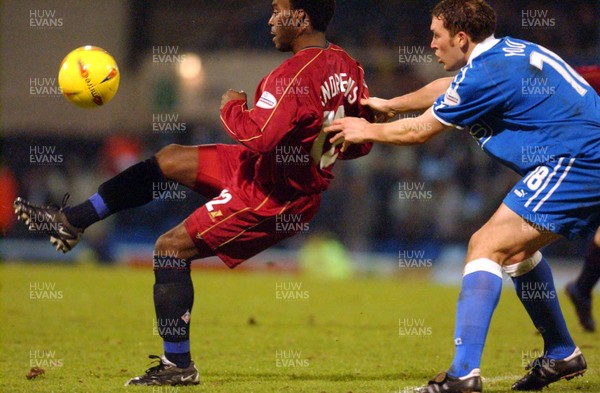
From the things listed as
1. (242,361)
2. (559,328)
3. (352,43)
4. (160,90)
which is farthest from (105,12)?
(559,328)

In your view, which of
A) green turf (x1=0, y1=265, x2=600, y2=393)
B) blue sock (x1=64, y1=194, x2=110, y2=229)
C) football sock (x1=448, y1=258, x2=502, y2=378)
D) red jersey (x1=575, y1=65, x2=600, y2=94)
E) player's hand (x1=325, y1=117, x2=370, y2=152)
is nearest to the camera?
football sock (x1=448, y1=258, x2=502, y2=378)

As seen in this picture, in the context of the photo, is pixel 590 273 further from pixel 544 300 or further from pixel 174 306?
pixel 174 306

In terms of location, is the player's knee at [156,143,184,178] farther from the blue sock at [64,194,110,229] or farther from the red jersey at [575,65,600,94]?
the red jersey at [575,65,600,94]

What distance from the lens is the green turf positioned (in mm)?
5996

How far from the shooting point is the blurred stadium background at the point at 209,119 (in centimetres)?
1709

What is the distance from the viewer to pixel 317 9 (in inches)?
229

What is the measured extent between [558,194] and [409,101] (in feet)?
4.41

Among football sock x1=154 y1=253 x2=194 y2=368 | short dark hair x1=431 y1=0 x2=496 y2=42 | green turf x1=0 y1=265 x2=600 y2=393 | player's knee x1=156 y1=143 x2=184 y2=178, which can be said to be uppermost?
short dark hair x1=431 y1=0 x2=496 y2=42

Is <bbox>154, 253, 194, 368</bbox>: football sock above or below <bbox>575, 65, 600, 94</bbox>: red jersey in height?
below

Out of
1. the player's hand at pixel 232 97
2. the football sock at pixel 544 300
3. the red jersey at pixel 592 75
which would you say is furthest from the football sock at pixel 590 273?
the player's hand at pixel 232 97

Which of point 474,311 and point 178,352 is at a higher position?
point 474,311

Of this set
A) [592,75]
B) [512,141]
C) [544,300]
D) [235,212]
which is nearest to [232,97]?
[235,212]

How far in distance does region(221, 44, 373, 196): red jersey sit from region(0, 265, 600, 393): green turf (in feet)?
4.35

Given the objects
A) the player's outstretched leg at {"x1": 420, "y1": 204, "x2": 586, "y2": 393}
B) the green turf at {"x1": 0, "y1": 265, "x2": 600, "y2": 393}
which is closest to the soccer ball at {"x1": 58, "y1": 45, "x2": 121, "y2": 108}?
the green turf at {"x1": 0, "y1": 265, "x2": 600, "y2": 393}
